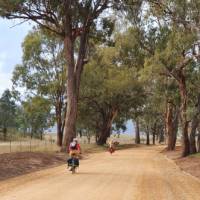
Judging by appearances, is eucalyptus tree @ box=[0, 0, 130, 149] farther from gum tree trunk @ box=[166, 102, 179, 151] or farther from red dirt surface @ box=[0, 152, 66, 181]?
gum tree trunk @ box=[166, 102, 179, 151]

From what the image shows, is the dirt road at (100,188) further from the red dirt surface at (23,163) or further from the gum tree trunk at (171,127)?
the gum tree trunk at (171,127)

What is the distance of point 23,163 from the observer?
29.7 metres

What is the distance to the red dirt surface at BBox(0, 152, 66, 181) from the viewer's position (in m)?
25.8

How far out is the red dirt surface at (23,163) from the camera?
25759 millimetres

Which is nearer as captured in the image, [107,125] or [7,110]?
[107,125]

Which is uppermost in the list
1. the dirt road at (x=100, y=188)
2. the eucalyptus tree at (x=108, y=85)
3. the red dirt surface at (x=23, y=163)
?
the eucalyptus tree at (x=108, y=85)

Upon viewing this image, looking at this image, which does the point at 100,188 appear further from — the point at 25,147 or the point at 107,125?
the point at 107,125

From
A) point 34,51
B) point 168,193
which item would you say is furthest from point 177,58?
point 34,51

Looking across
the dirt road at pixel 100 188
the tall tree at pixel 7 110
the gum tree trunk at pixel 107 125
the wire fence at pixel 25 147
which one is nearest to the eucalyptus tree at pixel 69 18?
the wire fence at pixel 25 147

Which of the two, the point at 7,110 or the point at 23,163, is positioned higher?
the point at 7,110

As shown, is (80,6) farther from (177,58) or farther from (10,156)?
(10,156)

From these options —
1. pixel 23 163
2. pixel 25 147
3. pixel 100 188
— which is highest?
pixel 25 147

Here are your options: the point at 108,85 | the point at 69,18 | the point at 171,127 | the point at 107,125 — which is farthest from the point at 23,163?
the point at 107,125

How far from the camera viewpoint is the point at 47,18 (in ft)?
142
